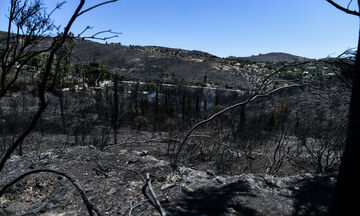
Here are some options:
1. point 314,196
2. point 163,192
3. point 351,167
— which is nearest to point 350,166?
point 351,167

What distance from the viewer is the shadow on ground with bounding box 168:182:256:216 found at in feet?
10.3

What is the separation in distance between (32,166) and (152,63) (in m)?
75.1

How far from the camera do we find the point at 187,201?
3.44 m

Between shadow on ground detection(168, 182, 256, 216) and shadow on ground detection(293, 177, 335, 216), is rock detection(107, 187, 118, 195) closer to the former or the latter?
shadow on ground detection(168, 182, 256, 216)

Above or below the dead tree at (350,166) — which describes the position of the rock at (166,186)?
below

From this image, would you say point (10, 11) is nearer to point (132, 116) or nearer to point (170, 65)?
point (132, 116)

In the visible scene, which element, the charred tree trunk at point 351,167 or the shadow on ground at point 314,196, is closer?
the charred tree trunk at point 351,167

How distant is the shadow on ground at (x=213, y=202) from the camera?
123 inches

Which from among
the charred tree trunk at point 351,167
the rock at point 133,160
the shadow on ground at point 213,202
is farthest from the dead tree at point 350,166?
the rock at point 133,160

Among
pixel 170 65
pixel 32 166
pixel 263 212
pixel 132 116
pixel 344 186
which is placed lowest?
pixel 132 116

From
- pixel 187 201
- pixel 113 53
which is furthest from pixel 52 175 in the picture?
pixel 113 53

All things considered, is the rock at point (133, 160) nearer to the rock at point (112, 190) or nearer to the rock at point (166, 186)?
the rock at point (112, 190)

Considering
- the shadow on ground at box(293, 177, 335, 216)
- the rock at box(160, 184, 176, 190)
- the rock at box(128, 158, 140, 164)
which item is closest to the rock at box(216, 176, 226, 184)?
the rock at box(160, 184, 176, 190)

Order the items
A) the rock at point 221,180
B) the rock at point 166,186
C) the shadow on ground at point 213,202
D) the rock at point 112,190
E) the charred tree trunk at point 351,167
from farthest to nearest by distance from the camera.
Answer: the rock at point 221,180 < the rock at point 166,186 < the rock at point 112,190 < the shadow on ground at point 213,202 < the charred tree trunk at point 351,167
